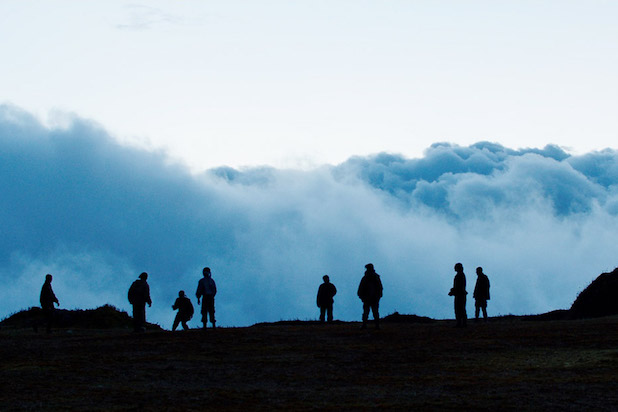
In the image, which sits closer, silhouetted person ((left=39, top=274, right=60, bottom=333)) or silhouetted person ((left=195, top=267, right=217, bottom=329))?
silhouetted person ((left=195, top=267, right=217, bottom=329))

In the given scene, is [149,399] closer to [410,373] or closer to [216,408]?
Answer: [216,408]

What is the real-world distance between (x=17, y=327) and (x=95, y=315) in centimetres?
406

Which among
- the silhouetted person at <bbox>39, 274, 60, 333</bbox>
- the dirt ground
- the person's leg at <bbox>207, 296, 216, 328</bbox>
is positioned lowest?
the dirt ground

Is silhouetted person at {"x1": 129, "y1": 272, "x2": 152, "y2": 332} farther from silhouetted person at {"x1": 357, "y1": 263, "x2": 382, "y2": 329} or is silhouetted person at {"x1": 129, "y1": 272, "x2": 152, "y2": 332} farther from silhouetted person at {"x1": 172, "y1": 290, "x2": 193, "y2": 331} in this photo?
silhouetted person at {"x1": 357, "y1": 263, "x2": 382, "y2": 329}

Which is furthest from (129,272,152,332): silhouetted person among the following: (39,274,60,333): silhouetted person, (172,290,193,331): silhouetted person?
(39,274,60,333): silhouetted person

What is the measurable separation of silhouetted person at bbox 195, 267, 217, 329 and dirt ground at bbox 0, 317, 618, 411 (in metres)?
1.57

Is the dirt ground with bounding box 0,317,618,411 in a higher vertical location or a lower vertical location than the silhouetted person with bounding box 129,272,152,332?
lower

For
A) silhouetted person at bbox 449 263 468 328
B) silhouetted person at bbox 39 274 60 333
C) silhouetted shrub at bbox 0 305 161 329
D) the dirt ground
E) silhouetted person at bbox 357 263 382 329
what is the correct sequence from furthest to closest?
silhouetted shrub at bbox 0 305 161 329, silhouetted person at bbox 39 274 60 333, silhouetted person at bbox 449 263 468 328, silhouetted person at bbox 357 263 382 329, the dirt ground

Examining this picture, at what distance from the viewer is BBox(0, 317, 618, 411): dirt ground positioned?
14352mm

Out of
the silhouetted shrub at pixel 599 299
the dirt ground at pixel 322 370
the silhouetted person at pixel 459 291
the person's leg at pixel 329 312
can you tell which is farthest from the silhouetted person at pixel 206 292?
the silhouetted shrub at pixel 599 299

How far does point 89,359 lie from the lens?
68.6 feet

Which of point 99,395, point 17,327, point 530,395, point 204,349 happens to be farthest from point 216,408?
point 17,327

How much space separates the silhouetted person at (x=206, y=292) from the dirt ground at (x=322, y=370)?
61.9 inches

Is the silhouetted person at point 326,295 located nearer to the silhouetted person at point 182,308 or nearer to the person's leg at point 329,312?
the person's leg at point 329,312
